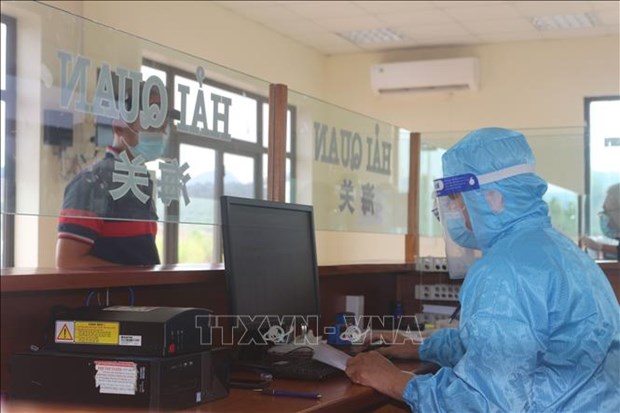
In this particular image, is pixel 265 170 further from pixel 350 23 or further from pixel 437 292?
pixel 350 23

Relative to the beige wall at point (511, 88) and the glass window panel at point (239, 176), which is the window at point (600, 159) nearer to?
the glass window panel at point (239, 176)

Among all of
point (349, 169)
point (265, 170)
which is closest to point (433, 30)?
point (349, 169)

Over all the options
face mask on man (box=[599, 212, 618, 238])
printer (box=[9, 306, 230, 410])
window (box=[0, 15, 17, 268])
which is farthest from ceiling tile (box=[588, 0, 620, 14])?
printer (box=[9, 306, 230, 410])

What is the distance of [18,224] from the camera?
16.1ft

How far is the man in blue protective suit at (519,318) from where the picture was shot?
1.70 m

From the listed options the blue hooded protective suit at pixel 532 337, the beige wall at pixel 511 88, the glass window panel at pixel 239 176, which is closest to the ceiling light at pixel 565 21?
the beige wall at pixel 511 88

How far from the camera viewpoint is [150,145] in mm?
2232

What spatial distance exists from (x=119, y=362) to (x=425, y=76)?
6325mm

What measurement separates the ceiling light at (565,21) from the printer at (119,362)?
18.7 feet

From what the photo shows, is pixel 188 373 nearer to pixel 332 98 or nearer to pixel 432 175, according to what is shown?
pixel 432 175

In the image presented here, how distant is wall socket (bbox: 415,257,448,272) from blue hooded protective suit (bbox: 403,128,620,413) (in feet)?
4.48

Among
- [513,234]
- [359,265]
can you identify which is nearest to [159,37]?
[359,265]

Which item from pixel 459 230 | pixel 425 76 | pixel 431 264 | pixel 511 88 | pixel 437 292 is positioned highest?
pixel 425 76

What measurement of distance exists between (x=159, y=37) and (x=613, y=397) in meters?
4.76
